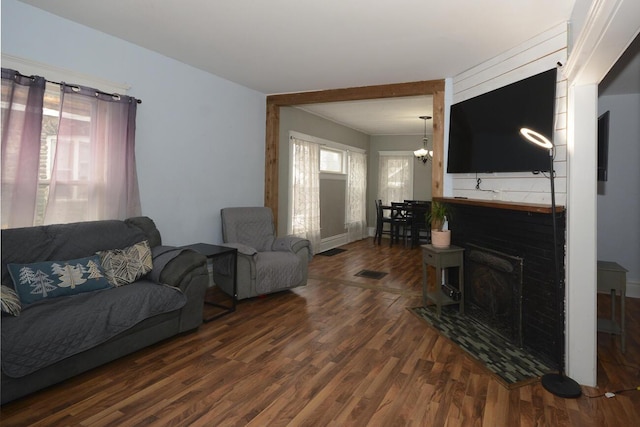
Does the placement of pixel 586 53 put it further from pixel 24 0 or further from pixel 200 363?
pixel 24 0

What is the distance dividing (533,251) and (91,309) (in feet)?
10.0

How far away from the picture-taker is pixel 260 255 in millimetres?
4156

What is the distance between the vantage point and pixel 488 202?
3166 millimetres

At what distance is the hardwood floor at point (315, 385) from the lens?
6.88 feet

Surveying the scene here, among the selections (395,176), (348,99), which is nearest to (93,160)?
→ (348,99)

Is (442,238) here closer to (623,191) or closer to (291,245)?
(291,245)

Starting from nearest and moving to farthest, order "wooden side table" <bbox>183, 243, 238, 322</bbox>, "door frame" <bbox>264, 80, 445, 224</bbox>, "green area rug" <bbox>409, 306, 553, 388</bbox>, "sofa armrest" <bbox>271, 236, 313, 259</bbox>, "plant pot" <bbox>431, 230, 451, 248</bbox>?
1. "green area rug" <bbox>409, 306, 553, 388</bbox>
2. "wooden side table" <bbox>183, 243, 238, 322</bbox>
3. "plant pot" <bbox>431, 230, 451, 248</bbox>
4. "door frame" <bbox>264, 80, 445, 224</bbox>
5. "sofa armrest" <bbox>271, 236, 313, 259</bbox>

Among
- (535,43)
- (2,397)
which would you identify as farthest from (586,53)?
(2,397)

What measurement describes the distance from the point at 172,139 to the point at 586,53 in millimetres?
3447

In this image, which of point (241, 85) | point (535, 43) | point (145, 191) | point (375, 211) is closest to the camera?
point (535, 43)

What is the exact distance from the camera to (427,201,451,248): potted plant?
12.2ft

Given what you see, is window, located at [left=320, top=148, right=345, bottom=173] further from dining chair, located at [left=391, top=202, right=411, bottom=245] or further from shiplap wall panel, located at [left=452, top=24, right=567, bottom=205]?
Answer: shiplap wall panel, located at [left=452, top=24, right=567, bottom=205]

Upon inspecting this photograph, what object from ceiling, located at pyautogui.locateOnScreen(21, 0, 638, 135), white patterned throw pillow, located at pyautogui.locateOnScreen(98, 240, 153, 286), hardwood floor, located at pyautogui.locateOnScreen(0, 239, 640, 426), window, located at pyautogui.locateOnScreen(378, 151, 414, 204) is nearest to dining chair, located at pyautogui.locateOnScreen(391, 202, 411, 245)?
window, located at pyautogui.locateOnScreen(378, 151, 414, 204)

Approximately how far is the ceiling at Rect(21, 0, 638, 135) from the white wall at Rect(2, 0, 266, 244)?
0.13m
